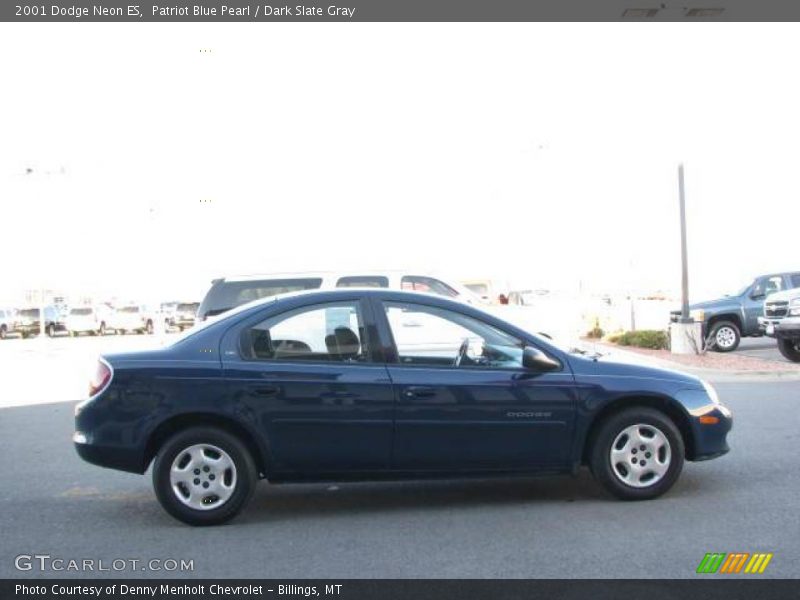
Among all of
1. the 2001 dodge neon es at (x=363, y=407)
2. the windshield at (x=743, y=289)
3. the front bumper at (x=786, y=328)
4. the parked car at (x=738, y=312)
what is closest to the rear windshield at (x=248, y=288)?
the 2001 dodge neon es at (x=363, y=407)

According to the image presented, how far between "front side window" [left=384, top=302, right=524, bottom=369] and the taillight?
205 cm

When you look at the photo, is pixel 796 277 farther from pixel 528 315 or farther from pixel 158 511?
pixel 158 511

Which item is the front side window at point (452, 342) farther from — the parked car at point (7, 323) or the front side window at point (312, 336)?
the parked car at point (7, 323)

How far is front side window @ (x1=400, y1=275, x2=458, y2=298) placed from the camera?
42.1ft

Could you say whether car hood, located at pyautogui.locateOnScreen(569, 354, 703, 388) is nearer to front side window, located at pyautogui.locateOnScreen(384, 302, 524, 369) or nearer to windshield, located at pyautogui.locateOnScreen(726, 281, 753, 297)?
front side window, located at pyautogui.locateOnScreen(384, 302, 524, 369)

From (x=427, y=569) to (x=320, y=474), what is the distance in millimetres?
1398

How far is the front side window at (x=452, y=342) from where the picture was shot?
6.47 meters

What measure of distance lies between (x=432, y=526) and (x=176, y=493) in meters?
1.79

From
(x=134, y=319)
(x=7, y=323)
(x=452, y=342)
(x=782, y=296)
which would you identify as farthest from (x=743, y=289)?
(x=7, y=323)

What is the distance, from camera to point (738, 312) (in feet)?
69.0
